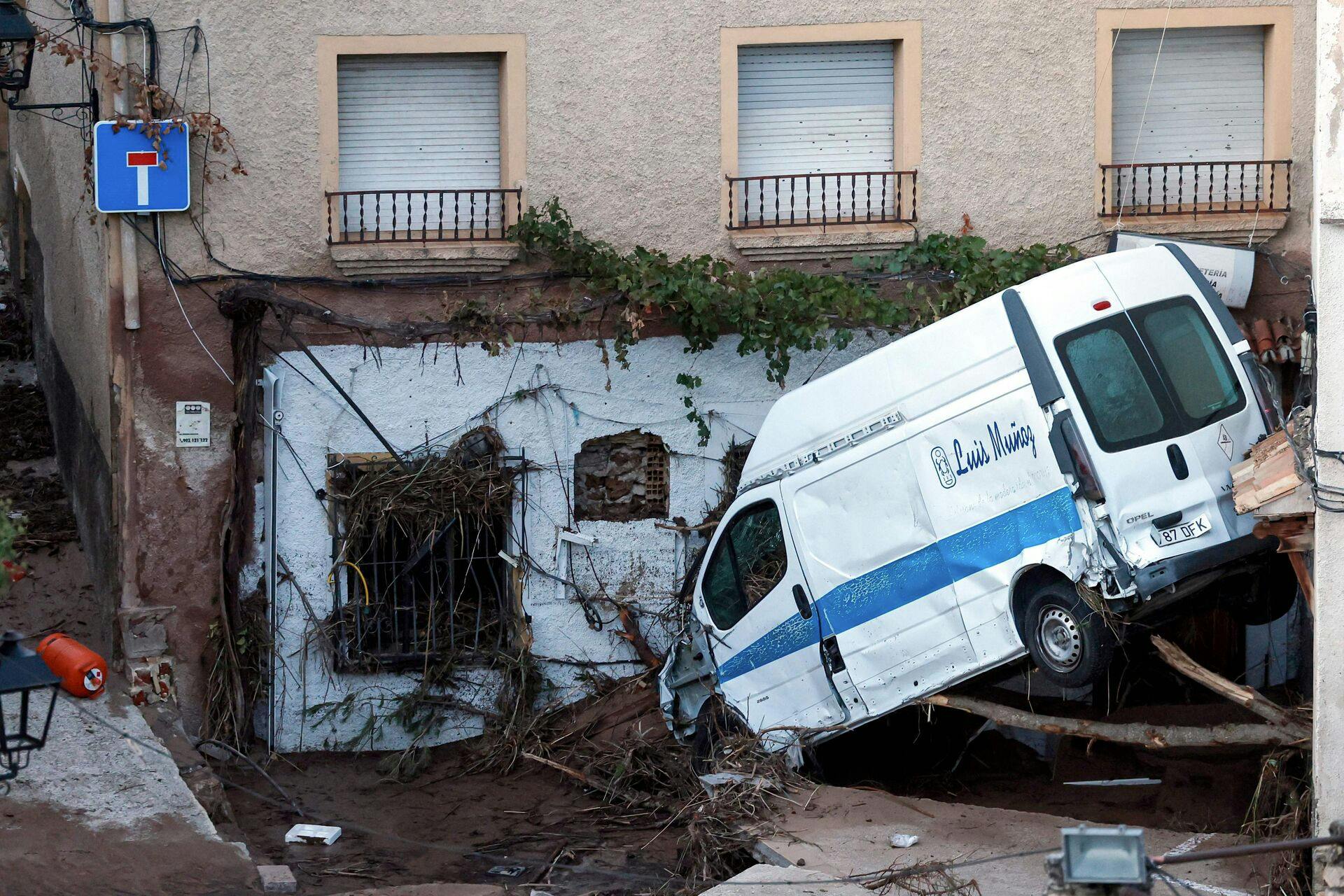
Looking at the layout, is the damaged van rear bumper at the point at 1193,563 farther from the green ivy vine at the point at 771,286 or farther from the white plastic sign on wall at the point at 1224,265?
the white plastic sign on wall at the point at 1224,265

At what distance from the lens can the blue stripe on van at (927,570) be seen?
764cm

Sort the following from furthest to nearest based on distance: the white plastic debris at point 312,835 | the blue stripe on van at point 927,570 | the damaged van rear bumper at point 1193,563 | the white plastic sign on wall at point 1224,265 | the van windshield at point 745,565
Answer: the white plastic sign on wall at point 1224,265, the van windshield at point 745,565, the white plastic debris at point 312,835, the blue stripe on van at point 927,570, the damaged van rear bumper at point 1193,563

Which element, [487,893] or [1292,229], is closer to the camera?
[487,893]

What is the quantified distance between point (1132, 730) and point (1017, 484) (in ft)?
4.66

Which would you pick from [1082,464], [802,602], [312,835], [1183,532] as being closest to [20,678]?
[312,835]

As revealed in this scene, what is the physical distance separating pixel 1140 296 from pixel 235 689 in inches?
272

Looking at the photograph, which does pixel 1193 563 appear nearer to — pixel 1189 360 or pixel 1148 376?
pixel 1148 376

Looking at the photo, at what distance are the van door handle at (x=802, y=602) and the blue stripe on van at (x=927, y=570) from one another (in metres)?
0.04

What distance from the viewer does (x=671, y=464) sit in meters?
11.2

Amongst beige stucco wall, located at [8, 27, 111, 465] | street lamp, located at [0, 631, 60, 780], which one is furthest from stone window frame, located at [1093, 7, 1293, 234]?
street lamp, located at [0, 631, 60, 780]

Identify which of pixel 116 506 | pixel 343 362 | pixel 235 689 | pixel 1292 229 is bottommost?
pixel 235 689

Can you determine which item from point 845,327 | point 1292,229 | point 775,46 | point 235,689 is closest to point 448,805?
point 235,689

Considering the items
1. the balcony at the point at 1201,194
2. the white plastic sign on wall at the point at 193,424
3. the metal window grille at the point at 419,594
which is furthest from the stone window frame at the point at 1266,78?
the white plastic sign on wall at the point at 193,424

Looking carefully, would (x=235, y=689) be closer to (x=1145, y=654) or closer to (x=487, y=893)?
(x=487, y=893)
